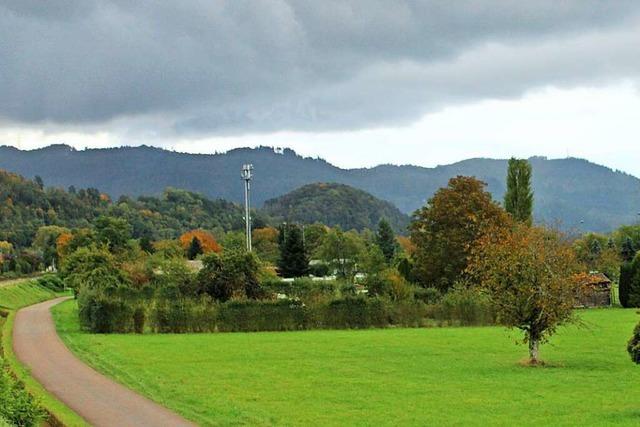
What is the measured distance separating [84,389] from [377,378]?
30.8ft

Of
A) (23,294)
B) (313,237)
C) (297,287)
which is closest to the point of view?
(297,287)

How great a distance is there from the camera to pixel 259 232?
153 metres

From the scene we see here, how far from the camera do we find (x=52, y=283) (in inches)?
4200

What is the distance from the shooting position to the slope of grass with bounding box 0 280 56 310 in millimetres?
74375

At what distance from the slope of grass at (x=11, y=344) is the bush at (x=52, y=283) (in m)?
2.10

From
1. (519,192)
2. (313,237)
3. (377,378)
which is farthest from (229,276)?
(313,237)

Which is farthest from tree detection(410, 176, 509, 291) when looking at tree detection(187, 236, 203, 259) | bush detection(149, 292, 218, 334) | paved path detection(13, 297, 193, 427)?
tree detection(187, 236, 203, 259)

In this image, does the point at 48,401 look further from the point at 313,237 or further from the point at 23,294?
the point at 313,237

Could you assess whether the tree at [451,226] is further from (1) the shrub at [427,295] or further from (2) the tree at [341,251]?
(2) the tree at [341,251]

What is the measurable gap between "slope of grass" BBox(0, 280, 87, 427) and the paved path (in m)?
0.32

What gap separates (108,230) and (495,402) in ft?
Result: 302

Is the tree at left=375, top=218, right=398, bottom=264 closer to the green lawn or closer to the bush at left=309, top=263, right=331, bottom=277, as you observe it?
the bush at left=309, top=263, right=331, bottom=277

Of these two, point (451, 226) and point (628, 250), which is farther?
point (628, 250)

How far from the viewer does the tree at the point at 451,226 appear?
67688 mm
